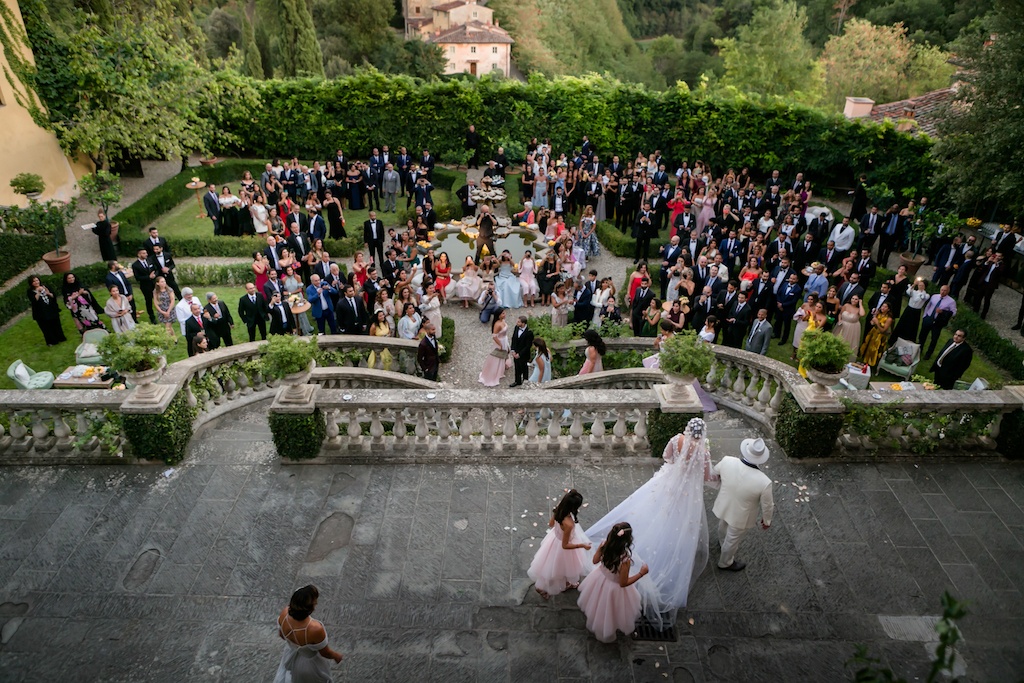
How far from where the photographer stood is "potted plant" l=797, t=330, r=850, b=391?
891 cm

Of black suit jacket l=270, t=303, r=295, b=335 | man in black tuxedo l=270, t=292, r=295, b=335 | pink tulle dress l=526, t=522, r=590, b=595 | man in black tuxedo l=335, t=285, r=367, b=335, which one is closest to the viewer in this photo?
pink tulle dress l=526, t=522, r=590, b=595

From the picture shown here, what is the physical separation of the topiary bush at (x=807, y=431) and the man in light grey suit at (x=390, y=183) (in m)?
18.9

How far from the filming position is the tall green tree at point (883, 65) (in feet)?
142

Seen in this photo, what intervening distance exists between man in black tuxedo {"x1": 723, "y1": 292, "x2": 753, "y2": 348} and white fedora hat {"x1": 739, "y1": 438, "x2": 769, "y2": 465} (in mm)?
7647

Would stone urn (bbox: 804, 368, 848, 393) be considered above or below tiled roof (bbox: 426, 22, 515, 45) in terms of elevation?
below

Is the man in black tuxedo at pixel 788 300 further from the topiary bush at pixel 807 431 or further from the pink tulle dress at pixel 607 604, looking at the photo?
the pink tulle dress at pixel 607 604

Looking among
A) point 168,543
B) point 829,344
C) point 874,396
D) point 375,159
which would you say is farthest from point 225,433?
point 375,159

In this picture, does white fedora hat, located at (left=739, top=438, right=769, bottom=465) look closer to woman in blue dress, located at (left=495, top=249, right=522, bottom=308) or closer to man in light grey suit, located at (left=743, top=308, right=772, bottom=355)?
man in light grey suit, located at (left=743, top=308, right=772, bottom=355)

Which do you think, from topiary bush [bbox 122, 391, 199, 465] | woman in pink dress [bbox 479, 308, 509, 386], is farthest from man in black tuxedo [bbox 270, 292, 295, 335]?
topiary bush [bbox 122, 391, 199, 465]

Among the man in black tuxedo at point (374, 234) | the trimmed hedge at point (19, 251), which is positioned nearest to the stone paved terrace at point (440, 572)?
the man in black tuxedo at point (374, 234)

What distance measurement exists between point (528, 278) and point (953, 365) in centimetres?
985

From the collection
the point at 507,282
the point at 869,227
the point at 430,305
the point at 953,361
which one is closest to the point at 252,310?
the point at 430,305

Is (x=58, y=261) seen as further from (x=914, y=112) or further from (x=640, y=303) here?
(x=914, y=112)

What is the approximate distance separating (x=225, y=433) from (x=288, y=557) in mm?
2971
